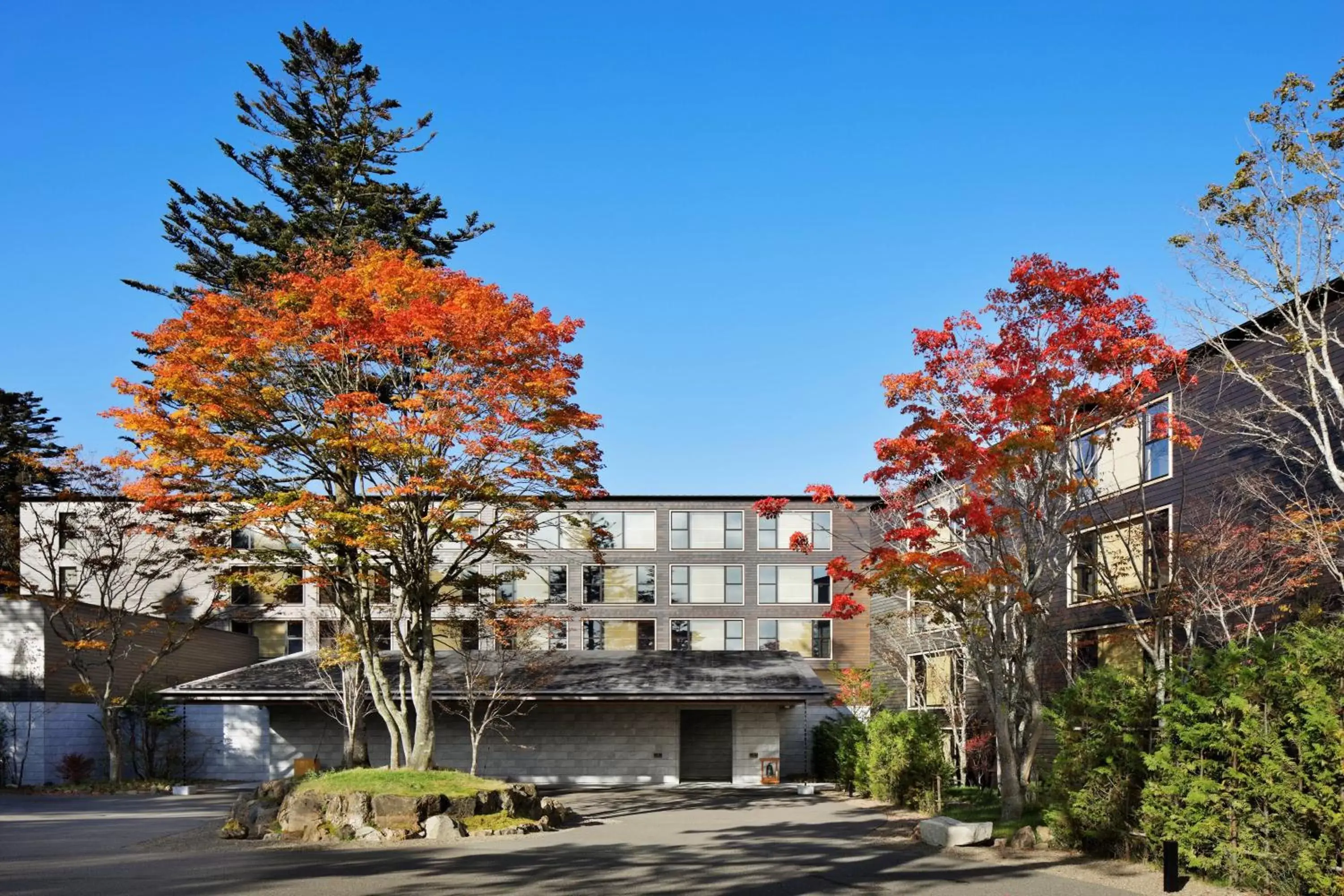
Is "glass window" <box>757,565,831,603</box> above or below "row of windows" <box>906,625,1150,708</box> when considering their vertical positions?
above

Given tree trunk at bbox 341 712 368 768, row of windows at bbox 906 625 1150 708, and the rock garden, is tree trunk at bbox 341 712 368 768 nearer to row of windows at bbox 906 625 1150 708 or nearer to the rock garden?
the rock garden

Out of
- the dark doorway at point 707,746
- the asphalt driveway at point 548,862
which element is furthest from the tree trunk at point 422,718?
the dark doorway at point 707,746

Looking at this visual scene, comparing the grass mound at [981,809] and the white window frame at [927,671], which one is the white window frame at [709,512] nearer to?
the white window frame at [927,671]

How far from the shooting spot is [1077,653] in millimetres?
26484

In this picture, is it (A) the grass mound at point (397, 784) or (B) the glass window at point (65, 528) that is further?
(B) the glass window at point (65, 528)

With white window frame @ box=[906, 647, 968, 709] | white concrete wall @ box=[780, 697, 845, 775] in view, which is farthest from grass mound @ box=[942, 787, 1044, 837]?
white concrete wall @ box=[780, 697, 845, 775]

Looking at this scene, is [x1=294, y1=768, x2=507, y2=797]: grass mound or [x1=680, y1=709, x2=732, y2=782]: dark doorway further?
[x1=680, y1=709, x2=732, y2=782]: dark doorway

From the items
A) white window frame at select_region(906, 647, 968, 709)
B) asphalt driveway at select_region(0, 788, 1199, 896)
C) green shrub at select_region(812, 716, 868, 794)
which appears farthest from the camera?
white window frame at select_region(906, 647, 968, 709)

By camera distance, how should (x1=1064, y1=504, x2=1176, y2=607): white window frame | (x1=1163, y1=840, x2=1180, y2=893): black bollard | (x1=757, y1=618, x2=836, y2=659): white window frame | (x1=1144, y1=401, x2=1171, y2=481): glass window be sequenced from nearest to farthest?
(x1=1163, y1=840, x2=1180, y2=893): black bollard, (x1=1064, y1=504, x2=1176, y2=607): white window frame, (x1=1144, y1=401, x2=1171, y2=481): glass window, (x1=757, y1=618, x2=836, y2=659): white window frame

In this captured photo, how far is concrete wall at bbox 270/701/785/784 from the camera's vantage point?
109 feet

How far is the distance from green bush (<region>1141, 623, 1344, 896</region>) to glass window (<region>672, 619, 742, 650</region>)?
38.2m

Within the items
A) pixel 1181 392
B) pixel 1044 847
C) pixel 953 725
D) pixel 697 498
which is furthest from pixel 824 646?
pixel 1044 847

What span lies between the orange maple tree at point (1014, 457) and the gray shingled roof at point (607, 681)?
11.1 m

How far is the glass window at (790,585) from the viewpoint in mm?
52469
